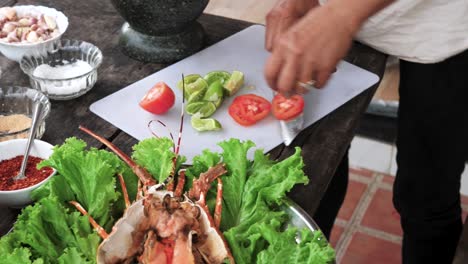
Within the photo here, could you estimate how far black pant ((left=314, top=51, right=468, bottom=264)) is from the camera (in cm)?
153

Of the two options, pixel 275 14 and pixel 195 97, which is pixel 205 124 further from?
pixel 275 14

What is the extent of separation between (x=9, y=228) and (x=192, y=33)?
2.20ft

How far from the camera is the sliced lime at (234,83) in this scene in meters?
1.42

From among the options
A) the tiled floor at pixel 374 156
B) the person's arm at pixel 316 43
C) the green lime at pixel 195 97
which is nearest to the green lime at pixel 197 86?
the green lime at pixel 195 97

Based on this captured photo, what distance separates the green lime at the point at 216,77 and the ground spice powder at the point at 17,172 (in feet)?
1.36

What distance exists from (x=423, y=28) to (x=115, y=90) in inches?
26.0

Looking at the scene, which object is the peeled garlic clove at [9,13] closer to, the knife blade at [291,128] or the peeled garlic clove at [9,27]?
the peeled garlic clove at [9,27]

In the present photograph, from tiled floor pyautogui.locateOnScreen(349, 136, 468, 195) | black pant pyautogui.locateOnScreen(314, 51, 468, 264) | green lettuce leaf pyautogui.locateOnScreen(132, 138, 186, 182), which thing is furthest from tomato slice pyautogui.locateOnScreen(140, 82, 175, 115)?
tiled floor pyautogui.locateOnScreen(349, 136, 468, 195)

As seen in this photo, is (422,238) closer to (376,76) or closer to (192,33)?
(376,76)

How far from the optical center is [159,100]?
4.39 feet

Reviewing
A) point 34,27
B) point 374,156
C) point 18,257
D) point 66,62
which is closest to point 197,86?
point 66,62

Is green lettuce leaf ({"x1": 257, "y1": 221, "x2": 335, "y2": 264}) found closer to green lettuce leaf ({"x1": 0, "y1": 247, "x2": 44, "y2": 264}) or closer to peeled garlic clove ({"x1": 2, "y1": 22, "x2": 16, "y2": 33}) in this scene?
green lettuce leaf ({"x1": 0, "y1": 247, "x2": 44, "y2": 264})

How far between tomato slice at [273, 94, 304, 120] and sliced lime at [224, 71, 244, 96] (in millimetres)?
114

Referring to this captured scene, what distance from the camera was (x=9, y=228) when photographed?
1070mm
